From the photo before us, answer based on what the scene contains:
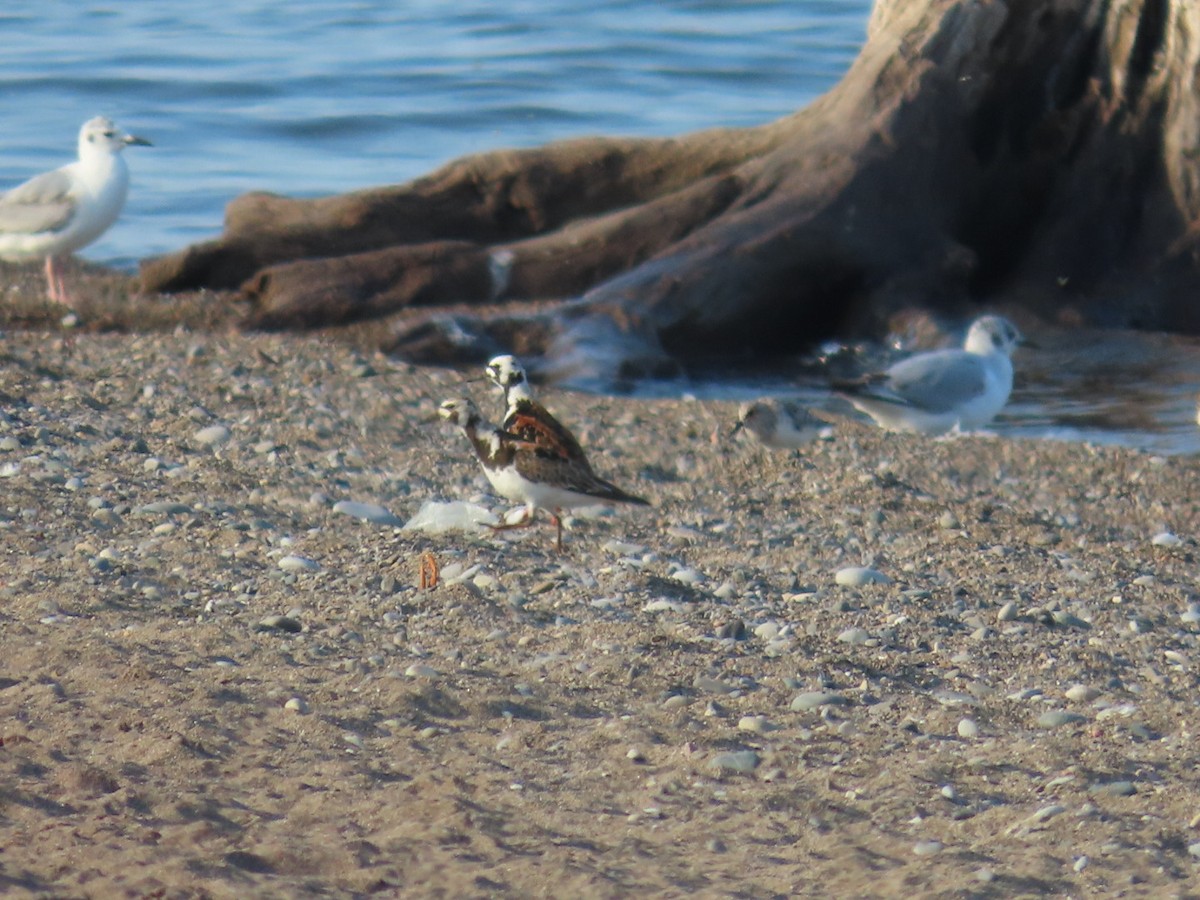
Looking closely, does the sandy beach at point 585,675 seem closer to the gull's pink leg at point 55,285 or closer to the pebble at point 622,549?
the pebble at point 622,549

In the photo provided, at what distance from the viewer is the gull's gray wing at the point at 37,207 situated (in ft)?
36.1

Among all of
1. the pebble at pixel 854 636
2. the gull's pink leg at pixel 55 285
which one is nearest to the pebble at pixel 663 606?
the pebble at pixel 854 636

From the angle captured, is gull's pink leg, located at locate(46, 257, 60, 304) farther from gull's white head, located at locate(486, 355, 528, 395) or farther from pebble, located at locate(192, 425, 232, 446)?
gull's white head, located at locate(486, 355, 528, 395)

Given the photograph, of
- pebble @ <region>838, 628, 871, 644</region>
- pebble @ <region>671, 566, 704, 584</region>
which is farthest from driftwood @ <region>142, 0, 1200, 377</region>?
pebble @ <region>838, 628, 871, 644</region>

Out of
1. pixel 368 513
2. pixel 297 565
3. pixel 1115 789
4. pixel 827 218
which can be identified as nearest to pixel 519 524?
pixel 368 513

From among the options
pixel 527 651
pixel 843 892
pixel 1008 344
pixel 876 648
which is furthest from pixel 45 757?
pixel 1008 344

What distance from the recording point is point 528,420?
6785 millimetres

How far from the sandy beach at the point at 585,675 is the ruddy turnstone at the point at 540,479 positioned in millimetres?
166

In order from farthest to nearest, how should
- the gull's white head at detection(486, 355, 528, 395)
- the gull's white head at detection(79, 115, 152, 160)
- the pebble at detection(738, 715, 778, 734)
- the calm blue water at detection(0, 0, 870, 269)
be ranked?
the calm blue water at detection(0, 0, 870, 269) < the gull's white head at detection(79, 115, 152, 160) < the gull's white head at detection(486, 355, 528, 395) < the pebble at detection(738, 715, 778, 734)

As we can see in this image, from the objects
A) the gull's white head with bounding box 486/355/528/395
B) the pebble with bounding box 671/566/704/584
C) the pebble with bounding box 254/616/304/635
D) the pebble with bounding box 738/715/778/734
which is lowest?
the pebble with bounding box 738/715/778/734

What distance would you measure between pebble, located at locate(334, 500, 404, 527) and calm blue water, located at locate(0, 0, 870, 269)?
7.55m

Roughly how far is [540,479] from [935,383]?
320 cm

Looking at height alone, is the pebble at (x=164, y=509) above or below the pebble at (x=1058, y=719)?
above

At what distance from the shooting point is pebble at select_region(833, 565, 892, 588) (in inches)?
239
